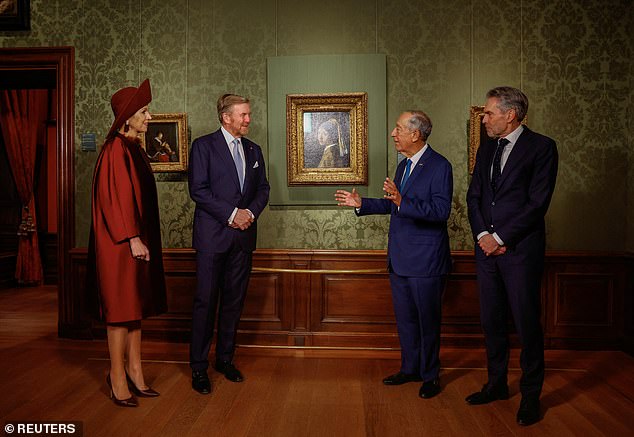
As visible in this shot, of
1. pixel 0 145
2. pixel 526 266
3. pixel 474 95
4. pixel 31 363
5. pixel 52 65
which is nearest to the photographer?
pixel 526 266

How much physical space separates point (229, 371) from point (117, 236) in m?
1.19

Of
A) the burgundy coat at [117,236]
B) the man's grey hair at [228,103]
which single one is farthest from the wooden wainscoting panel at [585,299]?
the burgundy coat at [117,236]

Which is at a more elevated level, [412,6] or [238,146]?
[412,6]

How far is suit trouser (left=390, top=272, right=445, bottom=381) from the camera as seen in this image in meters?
3.21

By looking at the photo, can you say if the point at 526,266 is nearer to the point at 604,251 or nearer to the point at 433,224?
the point at 433,224

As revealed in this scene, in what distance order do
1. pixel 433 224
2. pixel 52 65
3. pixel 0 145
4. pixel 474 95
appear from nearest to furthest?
pixel 433 224, pixel 474 95, pixel 52 65, pixel 0 145

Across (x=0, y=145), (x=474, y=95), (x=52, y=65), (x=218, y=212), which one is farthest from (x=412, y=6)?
(x=0, y=145)

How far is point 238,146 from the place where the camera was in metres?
3.49

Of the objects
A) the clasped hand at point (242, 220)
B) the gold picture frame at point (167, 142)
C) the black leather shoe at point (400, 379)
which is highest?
the gold picture frame at point (167, 142)

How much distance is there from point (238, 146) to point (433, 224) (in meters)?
1.30

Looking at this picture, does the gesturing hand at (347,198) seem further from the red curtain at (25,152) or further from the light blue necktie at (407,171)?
the red curtain at (25,152)

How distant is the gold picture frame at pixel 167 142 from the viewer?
4453 millimetres

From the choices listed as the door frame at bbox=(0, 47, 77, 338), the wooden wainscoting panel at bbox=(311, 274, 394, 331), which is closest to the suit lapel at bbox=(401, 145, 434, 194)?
the wooden wainscoting panel at bbox=(311, 274, 394, 331)

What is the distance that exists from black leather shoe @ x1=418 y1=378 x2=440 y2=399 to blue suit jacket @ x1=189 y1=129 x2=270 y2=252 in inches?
52.2
